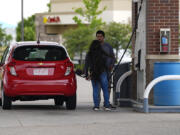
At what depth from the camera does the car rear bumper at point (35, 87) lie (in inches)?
506

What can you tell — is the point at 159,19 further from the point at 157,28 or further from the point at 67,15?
the point at 67,15

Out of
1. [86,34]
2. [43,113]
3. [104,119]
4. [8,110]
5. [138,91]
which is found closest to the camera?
[104,119]

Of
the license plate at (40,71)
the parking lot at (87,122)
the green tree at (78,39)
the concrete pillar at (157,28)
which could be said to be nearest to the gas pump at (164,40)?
the concrete pillar at (157,28)

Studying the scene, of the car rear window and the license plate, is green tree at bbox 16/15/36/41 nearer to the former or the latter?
the car rear window

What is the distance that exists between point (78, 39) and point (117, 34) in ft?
16.1

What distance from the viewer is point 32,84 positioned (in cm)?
1287

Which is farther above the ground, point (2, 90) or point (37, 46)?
point (37, 46)

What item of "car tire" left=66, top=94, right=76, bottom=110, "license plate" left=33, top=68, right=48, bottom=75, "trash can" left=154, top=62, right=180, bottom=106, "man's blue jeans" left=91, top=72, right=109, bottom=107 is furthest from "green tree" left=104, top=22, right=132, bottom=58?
"trash can" left=154, top=62, right=180, bottom=106

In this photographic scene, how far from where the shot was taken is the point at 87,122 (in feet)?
34.1

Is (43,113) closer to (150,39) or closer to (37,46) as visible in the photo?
(37,46)

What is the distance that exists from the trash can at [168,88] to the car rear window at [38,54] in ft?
6.98

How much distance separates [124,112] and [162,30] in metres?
1.94

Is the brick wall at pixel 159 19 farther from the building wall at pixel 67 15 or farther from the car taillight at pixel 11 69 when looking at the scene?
the building wall at pixel 67 15

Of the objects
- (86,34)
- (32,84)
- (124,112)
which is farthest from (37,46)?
(86,34)
